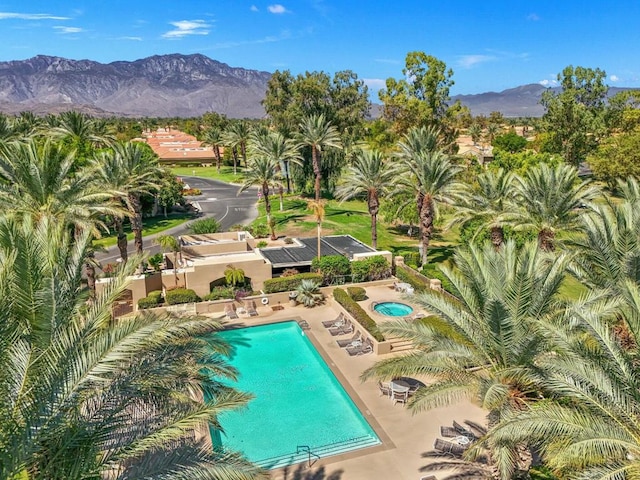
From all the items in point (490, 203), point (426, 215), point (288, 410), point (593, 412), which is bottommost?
point (288, 410)

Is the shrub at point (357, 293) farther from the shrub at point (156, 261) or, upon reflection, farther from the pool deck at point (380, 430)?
the shrub at point (156, 261)

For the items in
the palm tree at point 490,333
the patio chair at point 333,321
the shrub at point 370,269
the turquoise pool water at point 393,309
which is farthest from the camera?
the shrub at point 370,269

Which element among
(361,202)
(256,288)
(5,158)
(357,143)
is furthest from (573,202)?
(357,143)

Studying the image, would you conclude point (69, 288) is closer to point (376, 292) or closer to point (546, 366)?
point (546, 366)

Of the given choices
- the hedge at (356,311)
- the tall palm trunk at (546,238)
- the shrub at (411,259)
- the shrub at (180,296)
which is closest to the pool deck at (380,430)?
the hedge at (356,311)

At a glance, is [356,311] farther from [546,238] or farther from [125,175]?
[125,175]

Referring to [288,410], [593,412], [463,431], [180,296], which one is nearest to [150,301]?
[180,296]
